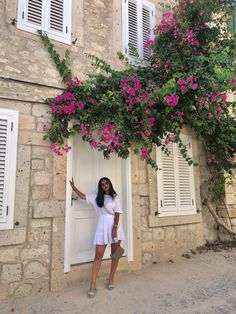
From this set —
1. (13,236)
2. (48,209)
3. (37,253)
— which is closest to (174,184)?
(48,209)

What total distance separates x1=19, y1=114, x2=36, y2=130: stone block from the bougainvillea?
0.24m

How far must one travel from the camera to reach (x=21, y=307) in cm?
320

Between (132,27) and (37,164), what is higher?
(132,27)

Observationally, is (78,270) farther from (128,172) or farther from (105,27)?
(105,27)

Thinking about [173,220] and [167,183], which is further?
[167,183]

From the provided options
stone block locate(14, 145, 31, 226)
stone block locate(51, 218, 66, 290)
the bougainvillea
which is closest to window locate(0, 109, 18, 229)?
stone block locate(14, 145, 31, 226)

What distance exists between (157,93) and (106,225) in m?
1.99

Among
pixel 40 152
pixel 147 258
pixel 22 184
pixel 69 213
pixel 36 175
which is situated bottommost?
pixel 147 258

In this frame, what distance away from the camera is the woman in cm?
367

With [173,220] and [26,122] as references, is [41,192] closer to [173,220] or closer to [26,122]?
[26,122]

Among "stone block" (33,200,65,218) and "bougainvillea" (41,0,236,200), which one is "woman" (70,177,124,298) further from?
"bougainvillea" (41,0,236,200)

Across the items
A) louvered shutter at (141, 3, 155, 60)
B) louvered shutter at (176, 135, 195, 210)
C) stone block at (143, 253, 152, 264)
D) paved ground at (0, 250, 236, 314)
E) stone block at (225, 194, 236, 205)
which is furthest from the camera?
stone block at (225, 194, 236, 205)

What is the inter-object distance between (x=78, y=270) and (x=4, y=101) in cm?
269

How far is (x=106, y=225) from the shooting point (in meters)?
3.73
